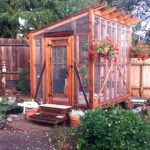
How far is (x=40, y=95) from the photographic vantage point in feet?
29.9

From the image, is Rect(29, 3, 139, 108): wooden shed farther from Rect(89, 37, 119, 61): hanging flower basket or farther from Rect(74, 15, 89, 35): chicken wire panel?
Rect(89, 37, 119, 61): hanging flower basket

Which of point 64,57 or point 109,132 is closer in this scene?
point 109,132

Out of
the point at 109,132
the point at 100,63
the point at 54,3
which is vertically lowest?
the point at 109,132

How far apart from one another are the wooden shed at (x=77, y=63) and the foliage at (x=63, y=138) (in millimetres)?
1420

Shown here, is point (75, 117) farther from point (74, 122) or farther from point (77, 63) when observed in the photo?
point (77, 63)

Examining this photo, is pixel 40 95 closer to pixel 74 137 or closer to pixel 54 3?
pixel 74 137

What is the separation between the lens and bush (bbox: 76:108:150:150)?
5.27 meters

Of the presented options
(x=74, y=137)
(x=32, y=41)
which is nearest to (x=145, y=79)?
(x=32, y=41)

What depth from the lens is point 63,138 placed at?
20.5ft

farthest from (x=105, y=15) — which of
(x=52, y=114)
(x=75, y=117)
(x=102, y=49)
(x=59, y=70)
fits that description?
(x=52, y=114)

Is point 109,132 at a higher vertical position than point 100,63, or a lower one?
lower

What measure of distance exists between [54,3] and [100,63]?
221 inches

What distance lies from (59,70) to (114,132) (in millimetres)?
3569

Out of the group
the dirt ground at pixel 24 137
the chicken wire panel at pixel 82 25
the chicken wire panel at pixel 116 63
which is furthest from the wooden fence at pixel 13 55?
the chicken wire panel at pixel 82 25
